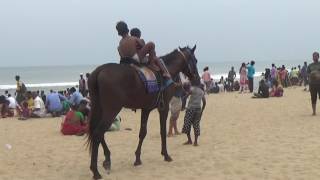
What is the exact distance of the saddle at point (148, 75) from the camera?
895 cm

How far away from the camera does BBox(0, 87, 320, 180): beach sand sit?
866 centimetres

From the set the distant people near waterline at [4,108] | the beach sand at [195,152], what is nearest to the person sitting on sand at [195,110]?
the beach sand at [195,152]

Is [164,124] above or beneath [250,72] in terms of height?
beneath

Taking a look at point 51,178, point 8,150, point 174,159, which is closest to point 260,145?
point 174,159

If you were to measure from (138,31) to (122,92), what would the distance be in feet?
4.94

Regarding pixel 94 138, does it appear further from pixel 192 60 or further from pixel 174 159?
pixel 192 60

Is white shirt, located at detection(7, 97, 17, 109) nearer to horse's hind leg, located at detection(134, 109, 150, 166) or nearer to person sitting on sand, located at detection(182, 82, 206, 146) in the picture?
person sitting on sand, located at detection(182, 82, 206, 146)

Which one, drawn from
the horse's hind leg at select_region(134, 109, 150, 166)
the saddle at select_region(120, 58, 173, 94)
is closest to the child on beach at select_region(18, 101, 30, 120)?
the horse's hind leg at select_region(134, 109, 150, 166)

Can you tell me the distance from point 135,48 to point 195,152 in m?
2.78

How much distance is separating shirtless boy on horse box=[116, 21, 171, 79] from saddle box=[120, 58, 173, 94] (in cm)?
8

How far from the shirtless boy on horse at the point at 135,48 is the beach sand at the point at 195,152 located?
183 cm

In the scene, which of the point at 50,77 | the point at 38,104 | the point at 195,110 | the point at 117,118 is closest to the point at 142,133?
the point at 195,110

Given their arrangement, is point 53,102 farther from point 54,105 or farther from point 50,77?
point 50,77

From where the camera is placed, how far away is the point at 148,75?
9.05m
